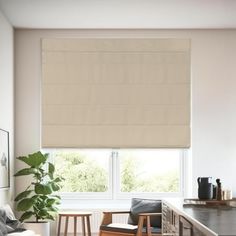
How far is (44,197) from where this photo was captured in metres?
8.05

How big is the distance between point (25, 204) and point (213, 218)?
156 inches

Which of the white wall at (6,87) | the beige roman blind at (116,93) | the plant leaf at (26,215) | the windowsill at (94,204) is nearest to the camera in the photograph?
the white wall at (6,87)

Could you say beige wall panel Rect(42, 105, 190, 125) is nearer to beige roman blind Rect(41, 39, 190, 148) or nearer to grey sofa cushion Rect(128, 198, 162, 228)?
beige roman blind Rect(41, 39, 190, 148)

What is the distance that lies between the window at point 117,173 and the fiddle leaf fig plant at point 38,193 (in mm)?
769

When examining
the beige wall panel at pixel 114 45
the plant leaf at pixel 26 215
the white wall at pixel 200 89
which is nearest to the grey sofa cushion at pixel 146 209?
the white wall at pixel 200 89

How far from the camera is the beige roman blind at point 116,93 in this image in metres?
8.52

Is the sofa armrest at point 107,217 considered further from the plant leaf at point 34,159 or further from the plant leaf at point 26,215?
the plant leaf at point 34,159

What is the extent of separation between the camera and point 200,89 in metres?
8.59

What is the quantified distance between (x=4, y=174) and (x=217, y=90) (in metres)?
3.17

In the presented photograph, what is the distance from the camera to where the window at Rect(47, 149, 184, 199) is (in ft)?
29.3

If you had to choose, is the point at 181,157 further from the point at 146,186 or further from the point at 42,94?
the point at 42,94

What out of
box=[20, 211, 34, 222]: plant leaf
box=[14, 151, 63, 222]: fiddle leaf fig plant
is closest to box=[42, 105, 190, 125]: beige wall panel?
box=[14, 151, 63, 222]: fiddle leaf fig plant

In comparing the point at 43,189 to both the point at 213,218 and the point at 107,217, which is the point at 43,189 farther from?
the point at 213,218

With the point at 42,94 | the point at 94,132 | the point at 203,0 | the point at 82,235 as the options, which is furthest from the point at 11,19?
the point at 82,235
